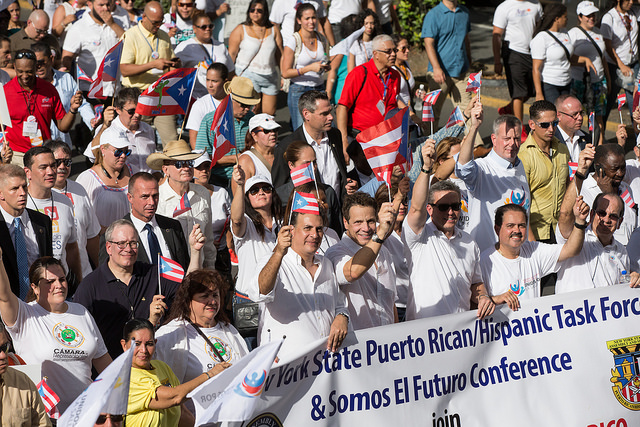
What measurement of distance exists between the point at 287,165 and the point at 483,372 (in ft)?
9.70

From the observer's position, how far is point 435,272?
→ 6898 millimetres

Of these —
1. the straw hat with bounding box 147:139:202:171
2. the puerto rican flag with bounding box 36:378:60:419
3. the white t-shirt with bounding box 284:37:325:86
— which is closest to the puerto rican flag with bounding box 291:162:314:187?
the straw hat with bounding box 147:139:202:171

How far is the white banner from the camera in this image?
618 centimetres

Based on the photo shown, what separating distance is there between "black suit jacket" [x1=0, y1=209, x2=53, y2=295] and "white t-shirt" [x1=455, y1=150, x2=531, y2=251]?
3318mm

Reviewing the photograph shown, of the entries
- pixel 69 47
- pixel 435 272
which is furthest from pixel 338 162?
pixel 69 47

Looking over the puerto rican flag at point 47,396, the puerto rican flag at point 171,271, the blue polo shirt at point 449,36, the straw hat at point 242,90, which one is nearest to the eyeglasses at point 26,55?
the straw hat at point 242,90

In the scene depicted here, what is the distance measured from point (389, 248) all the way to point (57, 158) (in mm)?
2955

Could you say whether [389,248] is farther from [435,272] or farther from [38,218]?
[38,218]

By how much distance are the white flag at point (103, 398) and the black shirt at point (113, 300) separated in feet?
5.11

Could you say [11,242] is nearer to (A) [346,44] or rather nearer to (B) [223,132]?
(B) [223,132]

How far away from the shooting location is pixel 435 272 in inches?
272

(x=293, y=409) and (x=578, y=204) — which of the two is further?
(x=578, y=204)

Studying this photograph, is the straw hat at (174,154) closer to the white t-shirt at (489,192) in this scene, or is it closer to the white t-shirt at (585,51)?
the white t-shirt at (489,192)

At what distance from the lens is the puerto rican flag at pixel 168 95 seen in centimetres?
931
